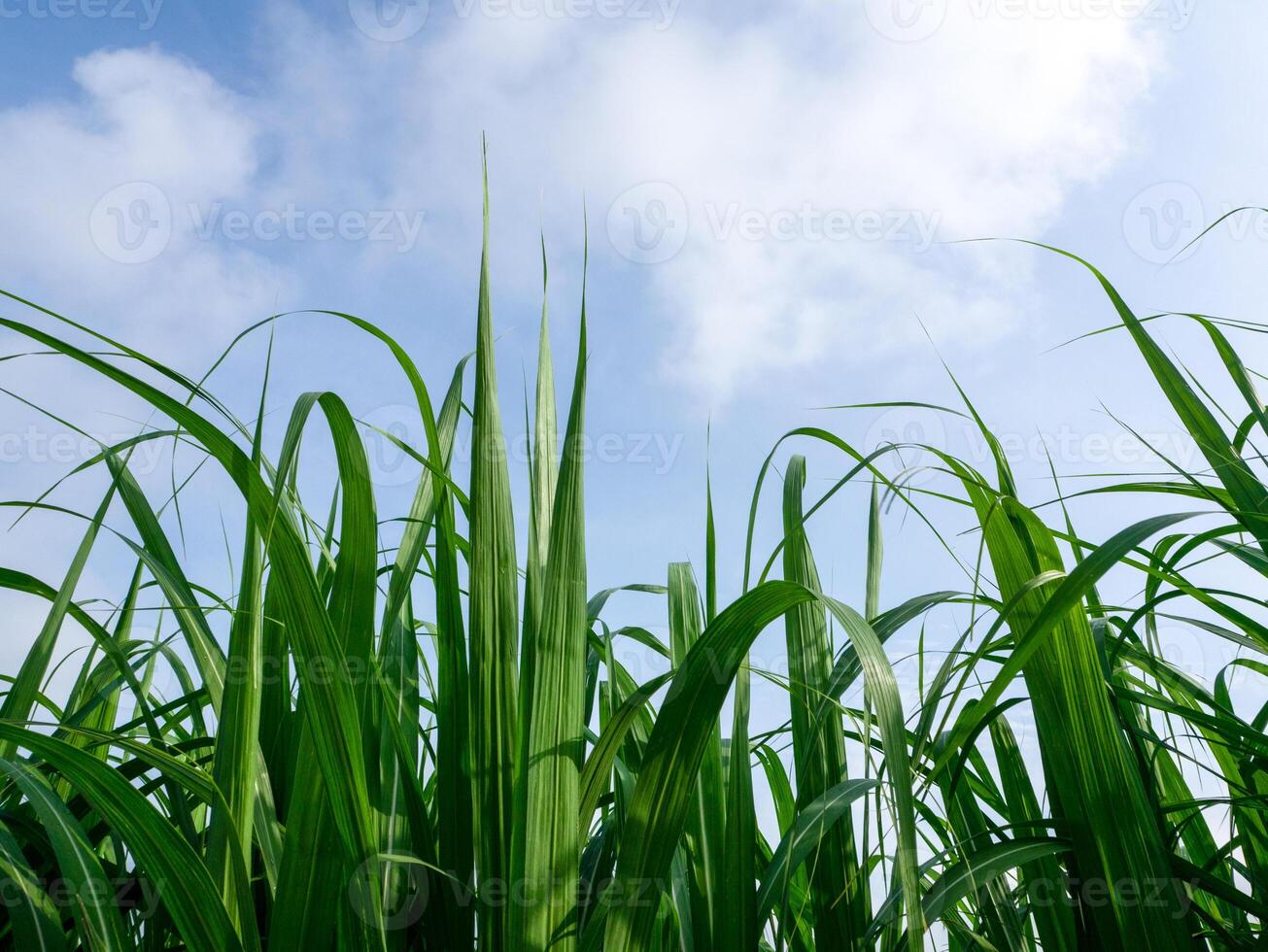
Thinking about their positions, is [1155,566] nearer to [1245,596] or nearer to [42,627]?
[1245,596]

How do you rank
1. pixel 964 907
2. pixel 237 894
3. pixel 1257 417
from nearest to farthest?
pixel 237 894 < pixel 1257 417 < pixel 964 907

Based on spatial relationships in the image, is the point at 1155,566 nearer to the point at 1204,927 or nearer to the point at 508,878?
the point at 1204,927

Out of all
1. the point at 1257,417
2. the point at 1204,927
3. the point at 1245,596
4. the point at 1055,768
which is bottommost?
the point at 1204,927

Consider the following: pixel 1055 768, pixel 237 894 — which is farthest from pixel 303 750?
pixel 1055 768

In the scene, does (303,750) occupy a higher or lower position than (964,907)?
higher

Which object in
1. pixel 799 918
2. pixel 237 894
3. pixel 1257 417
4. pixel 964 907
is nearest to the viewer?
pixel 237 894

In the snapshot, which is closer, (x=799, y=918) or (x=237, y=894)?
(x=237, y=894)

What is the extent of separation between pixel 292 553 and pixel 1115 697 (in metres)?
0.72

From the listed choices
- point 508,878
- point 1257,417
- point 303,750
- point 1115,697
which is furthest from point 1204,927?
point 303,750

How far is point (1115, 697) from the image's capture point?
32.3 inches

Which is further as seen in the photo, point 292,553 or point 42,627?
point 42,627

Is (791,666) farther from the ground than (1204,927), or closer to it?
farther from the ground

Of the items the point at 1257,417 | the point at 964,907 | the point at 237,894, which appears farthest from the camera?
the point at 964,907

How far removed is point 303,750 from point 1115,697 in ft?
2.31
